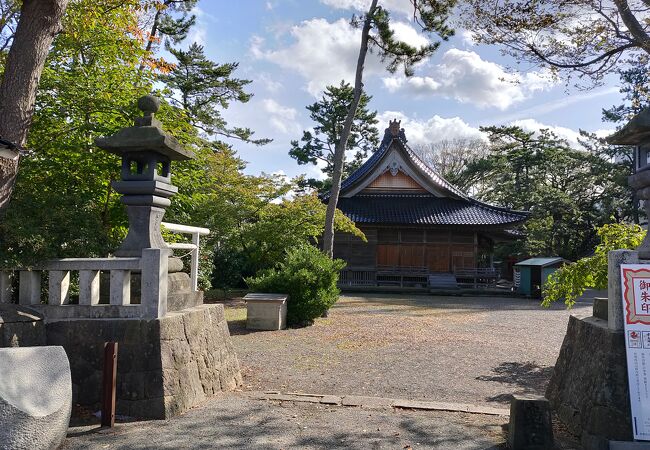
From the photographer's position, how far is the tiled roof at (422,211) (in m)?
21.9

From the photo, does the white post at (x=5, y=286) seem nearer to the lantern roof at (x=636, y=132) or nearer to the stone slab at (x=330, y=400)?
the stone slab at (x=330, y=400)

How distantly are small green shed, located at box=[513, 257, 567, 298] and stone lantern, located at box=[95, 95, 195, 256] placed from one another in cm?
1805

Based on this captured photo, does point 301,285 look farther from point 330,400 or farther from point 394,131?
point 394,131

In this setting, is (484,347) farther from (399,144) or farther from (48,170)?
(399,144)

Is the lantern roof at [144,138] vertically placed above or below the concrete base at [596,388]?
above

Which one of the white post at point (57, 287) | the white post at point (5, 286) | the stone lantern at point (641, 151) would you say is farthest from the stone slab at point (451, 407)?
the white post at point (5, 286)

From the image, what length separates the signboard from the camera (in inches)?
142

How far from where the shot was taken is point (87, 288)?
4.58m

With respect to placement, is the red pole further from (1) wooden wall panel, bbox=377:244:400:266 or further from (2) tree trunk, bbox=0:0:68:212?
(1) wooden wall panel, bbox=377:244:400:266

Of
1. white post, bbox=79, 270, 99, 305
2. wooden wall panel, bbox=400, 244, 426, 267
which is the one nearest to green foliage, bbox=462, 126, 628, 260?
wooden wall panel, bbox=400, 244, 426, 267

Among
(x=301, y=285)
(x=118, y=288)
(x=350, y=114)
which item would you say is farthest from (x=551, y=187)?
(x=118, y=288)

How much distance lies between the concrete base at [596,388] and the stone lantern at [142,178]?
14.4 feet

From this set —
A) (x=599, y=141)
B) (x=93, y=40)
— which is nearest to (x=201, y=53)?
(x=93, y=40)

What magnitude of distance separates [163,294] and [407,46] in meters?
11.3
